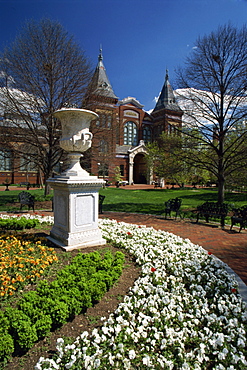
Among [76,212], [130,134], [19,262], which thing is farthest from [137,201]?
[130,134]

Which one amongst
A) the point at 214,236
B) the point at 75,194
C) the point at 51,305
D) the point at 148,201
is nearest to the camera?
the point at 51,305

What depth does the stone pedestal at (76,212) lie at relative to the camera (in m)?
4.83

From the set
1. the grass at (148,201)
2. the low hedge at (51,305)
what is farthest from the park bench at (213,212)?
the low hedge at (51,305)

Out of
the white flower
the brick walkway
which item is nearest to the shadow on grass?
the brick walkway

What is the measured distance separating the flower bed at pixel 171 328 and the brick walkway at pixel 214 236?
2.96 ft

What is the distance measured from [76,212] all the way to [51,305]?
2460 millimetres

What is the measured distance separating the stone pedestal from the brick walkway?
3.03 metres

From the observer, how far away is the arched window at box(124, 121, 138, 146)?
1658 inches

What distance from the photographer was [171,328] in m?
2.67

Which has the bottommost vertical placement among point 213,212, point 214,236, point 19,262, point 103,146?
point 214,236

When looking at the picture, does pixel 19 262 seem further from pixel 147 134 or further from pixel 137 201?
pixel 147 134

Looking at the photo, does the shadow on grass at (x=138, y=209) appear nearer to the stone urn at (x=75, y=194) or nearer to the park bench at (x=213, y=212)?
the park bench at (x=213, y=212)

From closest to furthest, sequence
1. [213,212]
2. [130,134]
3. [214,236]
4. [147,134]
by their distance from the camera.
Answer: [214,236], [213,212], [130,134], [147,134]

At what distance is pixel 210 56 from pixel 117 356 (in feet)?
41.5
